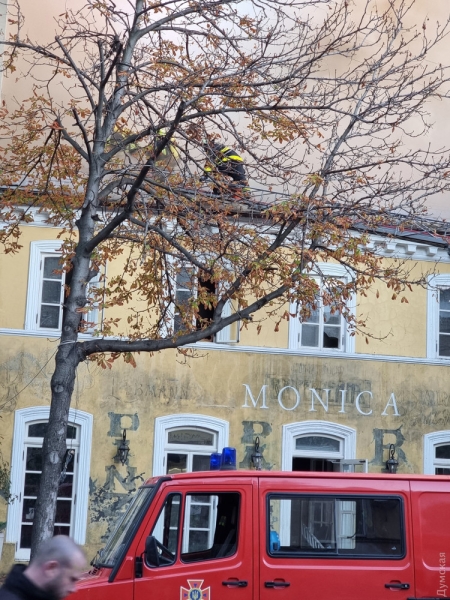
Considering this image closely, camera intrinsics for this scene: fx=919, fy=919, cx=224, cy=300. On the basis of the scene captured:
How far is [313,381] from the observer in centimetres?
1805

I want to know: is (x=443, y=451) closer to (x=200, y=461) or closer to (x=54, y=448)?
(x=200, y=461)

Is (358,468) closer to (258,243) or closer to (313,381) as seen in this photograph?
(313,381)

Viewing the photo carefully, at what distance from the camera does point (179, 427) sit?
1750 centimetres

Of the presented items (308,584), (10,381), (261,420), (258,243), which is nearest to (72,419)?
(10,381)

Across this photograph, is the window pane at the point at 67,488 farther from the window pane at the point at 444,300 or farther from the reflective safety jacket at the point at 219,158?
the window pane at the point at 444,300

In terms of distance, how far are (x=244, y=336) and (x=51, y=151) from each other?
6264 mm

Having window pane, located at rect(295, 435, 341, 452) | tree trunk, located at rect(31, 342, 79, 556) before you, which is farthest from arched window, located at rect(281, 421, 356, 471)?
tree trunk, located at rect(31, 342, 79, 556)

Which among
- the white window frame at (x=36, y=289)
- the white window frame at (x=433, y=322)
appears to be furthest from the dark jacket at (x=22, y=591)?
the white window frame at (x=433, y=322)

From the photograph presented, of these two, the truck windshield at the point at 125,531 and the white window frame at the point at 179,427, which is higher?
the white window frame at the point at 179,427

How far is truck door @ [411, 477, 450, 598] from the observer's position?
7.81 m

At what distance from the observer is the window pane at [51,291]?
56.5 feet

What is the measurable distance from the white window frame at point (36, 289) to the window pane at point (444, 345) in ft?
23.0

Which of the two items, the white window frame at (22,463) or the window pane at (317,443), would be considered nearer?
the white window frame at (22,463)

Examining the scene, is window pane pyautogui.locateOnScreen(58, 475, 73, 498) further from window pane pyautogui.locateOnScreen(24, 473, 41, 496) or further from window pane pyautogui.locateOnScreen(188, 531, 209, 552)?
window pane pyautogui.locateOnScreen(188, 531, 209, 552)
